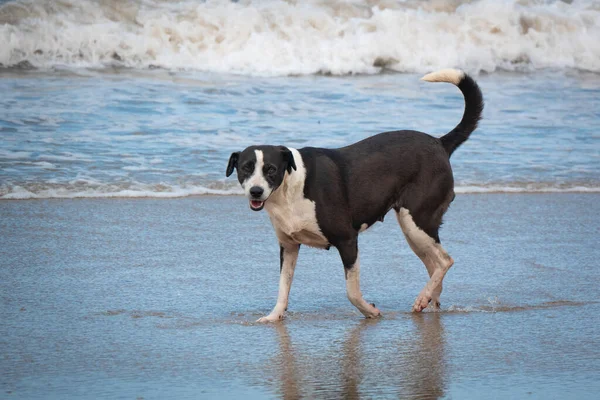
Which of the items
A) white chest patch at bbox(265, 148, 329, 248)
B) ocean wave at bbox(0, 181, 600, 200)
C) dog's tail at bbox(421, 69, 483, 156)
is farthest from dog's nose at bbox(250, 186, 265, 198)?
ocean wave at bbox(0, 181, 600, 200)

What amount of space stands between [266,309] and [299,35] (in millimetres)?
12496

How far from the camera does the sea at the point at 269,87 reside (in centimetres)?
1050

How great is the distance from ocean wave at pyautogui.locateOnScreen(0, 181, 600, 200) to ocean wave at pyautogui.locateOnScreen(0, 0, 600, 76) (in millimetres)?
6441

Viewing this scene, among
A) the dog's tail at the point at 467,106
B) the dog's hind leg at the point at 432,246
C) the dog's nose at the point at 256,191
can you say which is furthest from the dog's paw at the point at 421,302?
the dog's nose at the point at 256,191

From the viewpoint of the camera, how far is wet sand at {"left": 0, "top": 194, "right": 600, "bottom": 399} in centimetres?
439

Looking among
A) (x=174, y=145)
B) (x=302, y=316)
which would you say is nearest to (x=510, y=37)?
(x=174, y=145)

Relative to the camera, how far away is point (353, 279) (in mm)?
5652

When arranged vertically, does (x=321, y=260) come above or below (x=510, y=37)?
below

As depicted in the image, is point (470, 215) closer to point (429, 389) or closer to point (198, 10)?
point (429, 389)

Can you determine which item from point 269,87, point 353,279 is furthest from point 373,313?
point 269,87

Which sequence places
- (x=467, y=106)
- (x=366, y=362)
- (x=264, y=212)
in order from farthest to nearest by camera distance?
(x=264, y=212) → (x=467, y=106) → (x=366, y=362)

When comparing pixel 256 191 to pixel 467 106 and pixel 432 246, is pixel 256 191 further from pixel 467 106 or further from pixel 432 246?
pixel 467 106

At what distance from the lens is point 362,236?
26.6 ft

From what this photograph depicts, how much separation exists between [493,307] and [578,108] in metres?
8.69
